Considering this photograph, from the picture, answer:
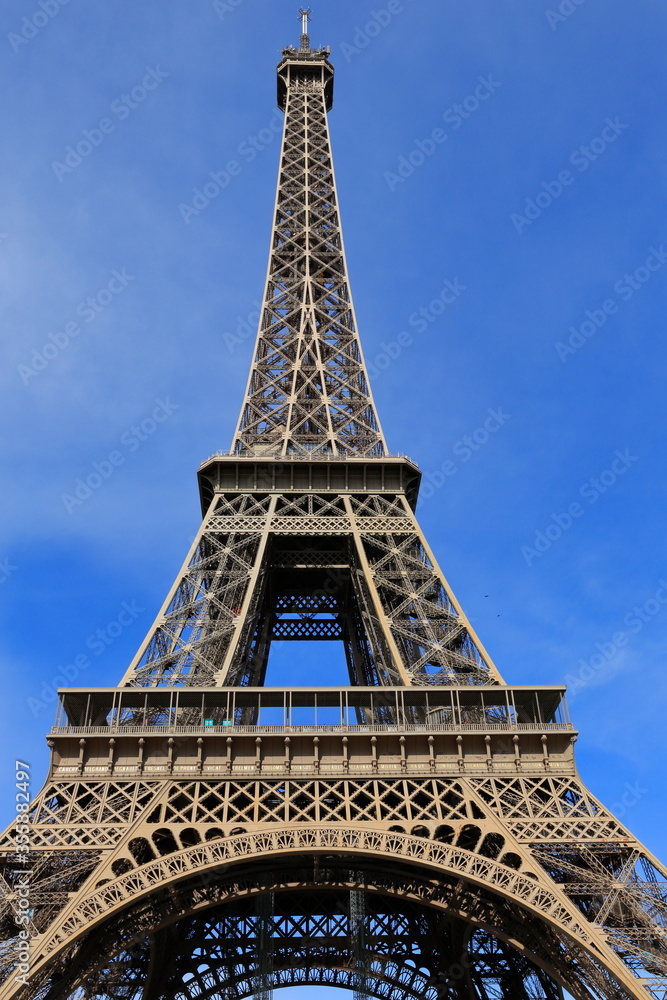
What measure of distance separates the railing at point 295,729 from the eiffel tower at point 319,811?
3.0 inches

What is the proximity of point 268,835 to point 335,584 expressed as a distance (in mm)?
16929

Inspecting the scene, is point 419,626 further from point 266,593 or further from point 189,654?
point 266,593

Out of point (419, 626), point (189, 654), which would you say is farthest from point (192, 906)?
point (419, 626)

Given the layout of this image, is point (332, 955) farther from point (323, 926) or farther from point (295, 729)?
point (295, 729)

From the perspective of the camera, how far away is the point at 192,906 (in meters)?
26.9

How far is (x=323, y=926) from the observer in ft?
115

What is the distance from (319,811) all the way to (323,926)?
10.8 m

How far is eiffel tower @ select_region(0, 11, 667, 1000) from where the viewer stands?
24.8 m

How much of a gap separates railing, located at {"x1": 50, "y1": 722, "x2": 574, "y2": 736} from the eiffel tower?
77 millimetres

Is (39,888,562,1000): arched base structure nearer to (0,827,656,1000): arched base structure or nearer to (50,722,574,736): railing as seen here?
(0,827,656,1000): arched base structure

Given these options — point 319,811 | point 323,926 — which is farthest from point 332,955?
point 319,811

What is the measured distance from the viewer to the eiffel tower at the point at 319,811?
24.8 m

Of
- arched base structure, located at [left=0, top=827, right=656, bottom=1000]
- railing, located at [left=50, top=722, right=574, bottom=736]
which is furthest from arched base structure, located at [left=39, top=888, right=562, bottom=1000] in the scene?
railing, located at [left=50, top=722, right=574, bottom=736]

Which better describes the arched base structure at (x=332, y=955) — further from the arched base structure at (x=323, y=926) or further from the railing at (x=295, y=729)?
the railing at (x=295, y=729)
